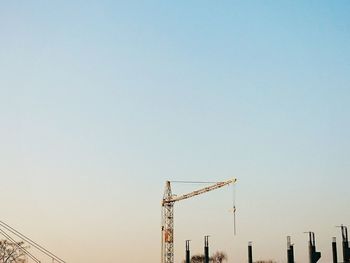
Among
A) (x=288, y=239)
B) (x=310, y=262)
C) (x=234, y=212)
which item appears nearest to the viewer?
(x=310, y=262)

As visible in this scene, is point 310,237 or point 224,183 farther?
point 224,183

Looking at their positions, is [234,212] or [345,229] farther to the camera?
[234,212]

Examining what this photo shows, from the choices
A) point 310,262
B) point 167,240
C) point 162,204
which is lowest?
point 310,262

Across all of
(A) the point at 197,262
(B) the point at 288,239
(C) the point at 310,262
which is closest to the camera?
(C) the point at 310,262

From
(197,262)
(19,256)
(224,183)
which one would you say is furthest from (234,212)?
(197,262)

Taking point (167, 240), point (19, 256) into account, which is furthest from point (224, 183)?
point (19, 256)

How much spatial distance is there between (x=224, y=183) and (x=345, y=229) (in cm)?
4400

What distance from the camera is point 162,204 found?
509 ft

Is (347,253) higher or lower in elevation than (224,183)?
lower

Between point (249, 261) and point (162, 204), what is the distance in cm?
4135

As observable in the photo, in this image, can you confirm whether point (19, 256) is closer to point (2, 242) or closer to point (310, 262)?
point (2, 242)

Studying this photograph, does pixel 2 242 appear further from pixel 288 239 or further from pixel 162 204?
pixel 288 239

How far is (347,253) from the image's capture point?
4365 inches

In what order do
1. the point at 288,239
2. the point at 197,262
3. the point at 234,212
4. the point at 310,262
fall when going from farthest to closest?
the point at 197,262 < the point at 234,212 < the point at 288,239 < the point at 310,262
